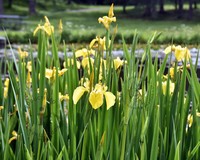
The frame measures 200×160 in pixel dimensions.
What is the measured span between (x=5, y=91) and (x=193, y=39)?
876 centimetres

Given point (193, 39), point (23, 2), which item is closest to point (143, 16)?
point (23, 2)

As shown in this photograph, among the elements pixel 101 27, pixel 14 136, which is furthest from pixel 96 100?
pixel 101 27

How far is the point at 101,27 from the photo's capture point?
21.0 metres

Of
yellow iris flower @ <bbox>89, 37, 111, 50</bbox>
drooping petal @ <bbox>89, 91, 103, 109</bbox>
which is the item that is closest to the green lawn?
yellow iris flower @ <bbox>89, 37, 111, 50</bbox>

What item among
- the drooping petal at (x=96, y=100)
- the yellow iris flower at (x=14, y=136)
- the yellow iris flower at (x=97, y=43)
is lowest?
the yellow iris flower at (x=14, y=136)

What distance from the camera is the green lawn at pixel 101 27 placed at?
1111 cm

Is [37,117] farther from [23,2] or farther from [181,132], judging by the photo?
[23,2]

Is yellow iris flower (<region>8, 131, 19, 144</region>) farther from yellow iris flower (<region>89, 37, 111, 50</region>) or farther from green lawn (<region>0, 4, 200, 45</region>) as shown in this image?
green lawn (<region>0, 4, 200, 45</region>)

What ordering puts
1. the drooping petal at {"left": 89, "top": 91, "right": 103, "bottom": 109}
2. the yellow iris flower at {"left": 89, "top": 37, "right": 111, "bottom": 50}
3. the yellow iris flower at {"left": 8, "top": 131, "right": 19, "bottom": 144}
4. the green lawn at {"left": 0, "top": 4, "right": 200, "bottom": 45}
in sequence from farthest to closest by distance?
the green lawn at {"left": 0, "top": 4, "right": 200, "bottom": 45}
the yellow iris flower at {"left": 89, "top": 37, "right": 111, "bottom": 50}
the yellow iris flower at {"left": 8, "top": 131, "right": 19, "bottom": 144}
the drooping petal at {"left": 89, "top": 91, "right": 103, "bottom": 109}

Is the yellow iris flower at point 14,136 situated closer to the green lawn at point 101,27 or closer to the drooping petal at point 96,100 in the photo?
the drooping petal at point 96,100

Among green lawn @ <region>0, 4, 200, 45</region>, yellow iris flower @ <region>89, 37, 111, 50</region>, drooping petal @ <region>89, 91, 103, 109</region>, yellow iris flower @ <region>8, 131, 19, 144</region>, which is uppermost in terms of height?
yellow iris flower @ <region>89, 37, 111, 50</region>

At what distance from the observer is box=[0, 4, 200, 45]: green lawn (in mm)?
11109

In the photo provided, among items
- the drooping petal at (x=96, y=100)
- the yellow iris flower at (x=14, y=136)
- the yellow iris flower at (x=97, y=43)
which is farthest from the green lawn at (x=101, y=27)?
the drooping petal at (x=96, y=100)

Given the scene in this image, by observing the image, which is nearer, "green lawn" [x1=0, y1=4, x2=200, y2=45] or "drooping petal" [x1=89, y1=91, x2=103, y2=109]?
"drooping petal" [x1=89, y1=91, x2=103, y2=109]
